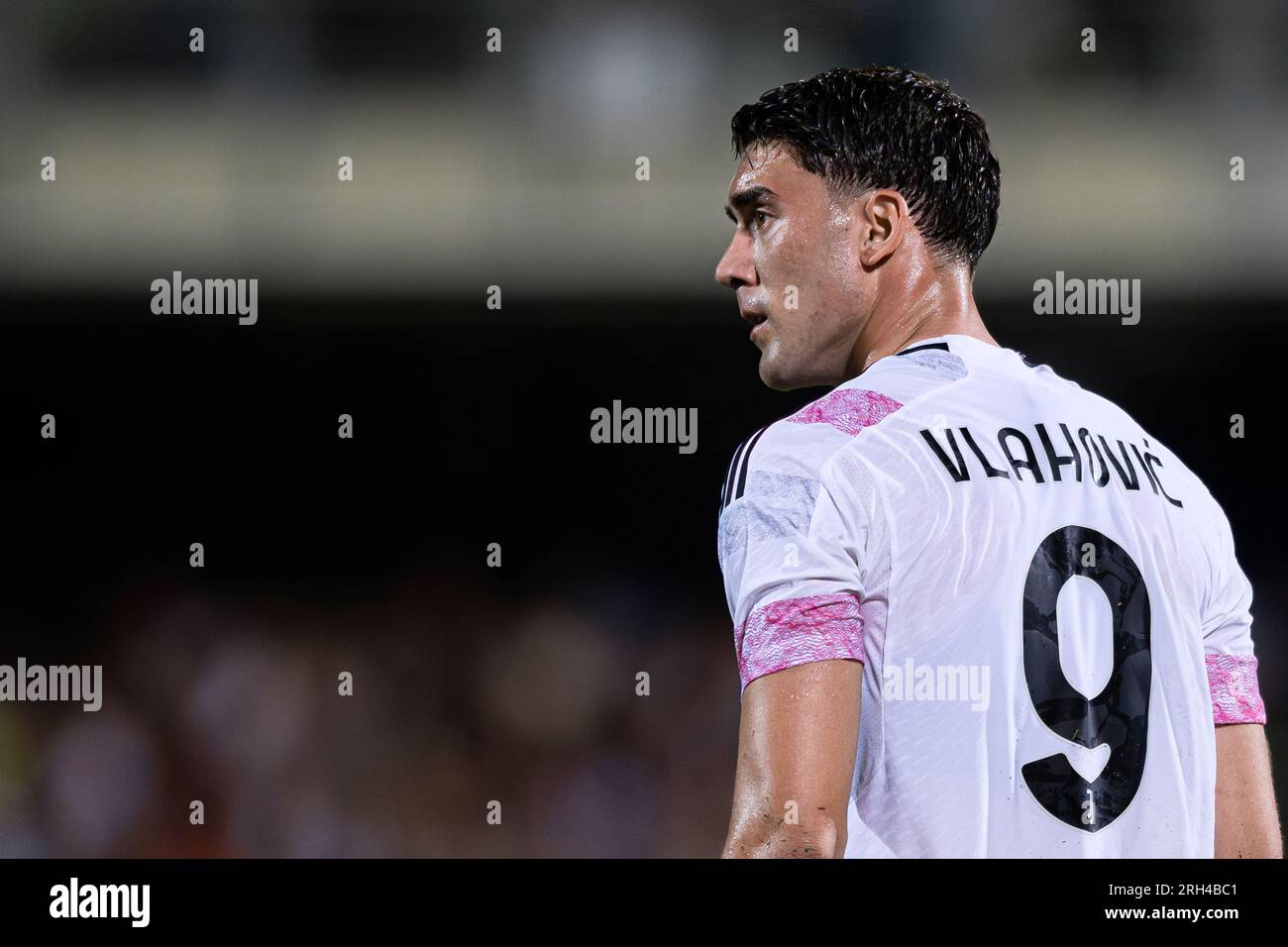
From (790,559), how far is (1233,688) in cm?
83

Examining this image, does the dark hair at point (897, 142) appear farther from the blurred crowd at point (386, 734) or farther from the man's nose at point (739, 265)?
the blurred crowd at point (386, 734)

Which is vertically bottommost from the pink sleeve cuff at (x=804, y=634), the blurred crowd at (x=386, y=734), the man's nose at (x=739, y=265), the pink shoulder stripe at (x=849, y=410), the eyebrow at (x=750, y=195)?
the blurred crowd at (x=386, y=734)

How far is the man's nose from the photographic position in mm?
2139

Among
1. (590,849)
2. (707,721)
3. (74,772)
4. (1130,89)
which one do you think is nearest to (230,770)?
(74,772)

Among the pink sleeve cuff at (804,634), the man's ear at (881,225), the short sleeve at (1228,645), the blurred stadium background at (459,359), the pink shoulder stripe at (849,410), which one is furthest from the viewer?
the blurred stadium background at (459,359)

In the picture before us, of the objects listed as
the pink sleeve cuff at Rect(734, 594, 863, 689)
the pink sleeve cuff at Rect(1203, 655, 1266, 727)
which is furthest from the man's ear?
the pink sleeve cuff at Rect(1203, 655, 1266, 727)

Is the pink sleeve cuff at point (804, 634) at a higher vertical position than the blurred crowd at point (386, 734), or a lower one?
higher

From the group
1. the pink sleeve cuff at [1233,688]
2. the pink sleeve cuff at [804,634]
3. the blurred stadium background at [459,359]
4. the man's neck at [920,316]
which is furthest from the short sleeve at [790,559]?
the blurred stadium background at [459,359]

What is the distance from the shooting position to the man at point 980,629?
1.66 meters

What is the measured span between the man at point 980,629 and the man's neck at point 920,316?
0.04 ft

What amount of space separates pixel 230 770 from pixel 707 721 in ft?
5.68

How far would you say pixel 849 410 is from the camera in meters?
1.81

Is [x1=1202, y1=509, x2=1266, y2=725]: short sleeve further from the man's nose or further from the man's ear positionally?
the man's nose

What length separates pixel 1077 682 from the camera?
1762 mm
